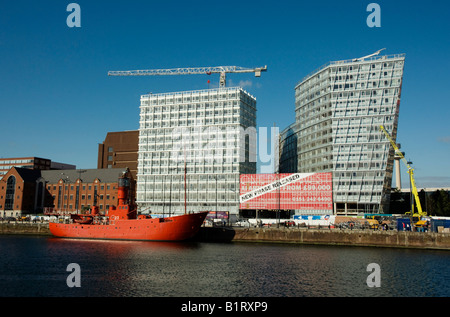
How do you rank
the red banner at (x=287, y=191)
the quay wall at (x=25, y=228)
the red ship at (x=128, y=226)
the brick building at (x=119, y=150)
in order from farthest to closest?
the brick building at (x=119, y=150), the red banner at (x=287, y=191), the quay wall at (x=25, y=228), the red ship at (x=128, y=226)

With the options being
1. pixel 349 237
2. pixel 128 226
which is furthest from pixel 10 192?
pixel 349 237

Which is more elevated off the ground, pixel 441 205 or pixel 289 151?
pixel 289 151

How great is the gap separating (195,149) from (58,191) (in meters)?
70.1

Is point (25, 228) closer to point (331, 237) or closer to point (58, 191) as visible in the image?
point (58, 191)

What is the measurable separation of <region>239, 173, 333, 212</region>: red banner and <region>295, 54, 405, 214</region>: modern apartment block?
513 inches

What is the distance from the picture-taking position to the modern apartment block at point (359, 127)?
435 ft

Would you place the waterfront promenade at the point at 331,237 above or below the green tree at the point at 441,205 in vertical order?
below

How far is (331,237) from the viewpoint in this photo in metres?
85.1

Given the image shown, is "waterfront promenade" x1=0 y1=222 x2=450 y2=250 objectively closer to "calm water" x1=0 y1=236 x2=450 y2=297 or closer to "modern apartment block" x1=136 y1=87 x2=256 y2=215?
"calm water" x1=0 y1=236 x2=450 y2=297

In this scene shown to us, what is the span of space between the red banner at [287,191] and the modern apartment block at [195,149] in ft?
29.2

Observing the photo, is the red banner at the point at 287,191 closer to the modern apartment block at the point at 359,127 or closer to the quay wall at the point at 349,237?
the modern apartment block at the point at 359,127

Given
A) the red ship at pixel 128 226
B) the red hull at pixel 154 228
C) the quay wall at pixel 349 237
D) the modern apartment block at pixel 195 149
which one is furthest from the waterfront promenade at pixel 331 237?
the modern apartment block at pixel 195 149

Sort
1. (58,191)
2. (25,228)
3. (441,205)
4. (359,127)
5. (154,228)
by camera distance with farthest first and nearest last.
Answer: (58,191) < (441,205) < (359,127) < (25,228) < (154,228)
